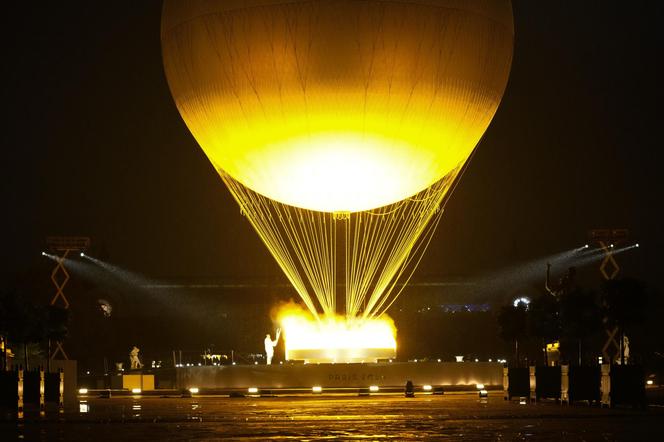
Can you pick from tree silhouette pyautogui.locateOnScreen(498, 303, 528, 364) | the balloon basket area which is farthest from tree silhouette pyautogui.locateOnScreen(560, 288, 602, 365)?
the balloon basket area

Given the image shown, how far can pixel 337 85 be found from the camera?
39844mm

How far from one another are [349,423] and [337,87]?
11.8 meters

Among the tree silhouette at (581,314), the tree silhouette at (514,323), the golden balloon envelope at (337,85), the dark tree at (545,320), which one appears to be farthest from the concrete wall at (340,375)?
the golden balloon envelope at (337,85)

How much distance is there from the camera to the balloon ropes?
38.8 meters

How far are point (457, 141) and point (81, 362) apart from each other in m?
71.1

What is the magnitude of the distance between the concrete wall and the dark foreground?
16.2 meters

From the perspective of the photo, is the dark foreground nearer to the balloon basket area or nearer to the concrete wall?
the balloon basket area

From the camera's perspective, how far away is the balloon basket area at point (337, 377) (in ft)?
200

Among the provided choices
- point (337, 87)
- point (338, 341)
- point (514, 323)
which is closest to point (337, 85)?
point (337, 87)

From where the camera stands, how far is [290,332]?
204 ft

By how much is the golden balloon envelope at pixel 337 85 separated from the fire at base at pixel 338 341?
15874 mm

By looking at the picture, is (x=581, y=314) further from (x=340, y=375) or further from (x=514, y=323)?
(x=340, y=375)

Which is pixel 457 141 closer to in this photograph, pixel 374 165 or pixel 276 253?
pixel 374 165

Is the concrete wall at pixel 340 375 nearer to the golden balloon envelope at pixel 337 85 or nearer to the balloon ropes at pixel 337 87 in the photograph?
the balloon ropes at pixel 337 87
